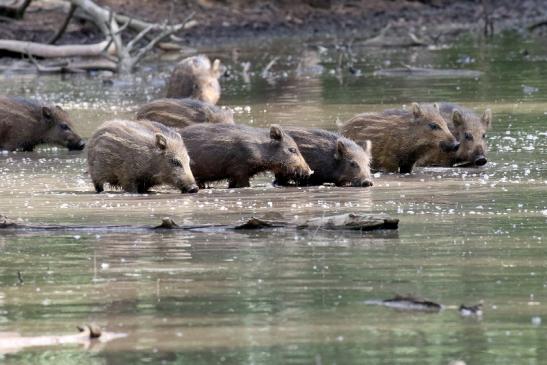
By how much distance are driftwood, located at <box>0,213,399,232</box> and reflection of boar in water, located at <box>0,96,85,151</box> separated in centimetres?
774

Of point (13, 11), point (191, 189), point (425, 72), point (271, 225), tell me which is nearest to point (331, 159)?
point (191, 189)

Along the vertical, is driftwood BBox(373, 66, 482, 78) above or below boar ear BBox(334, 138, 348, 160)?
below

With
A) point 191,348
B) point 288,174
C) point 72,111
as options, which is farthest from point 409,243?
point 72,111

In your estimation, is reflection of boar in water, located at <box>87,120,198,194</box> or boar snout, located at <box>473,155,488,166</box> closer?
reflection of boar in water, located at <box>87,120,198,194</box>

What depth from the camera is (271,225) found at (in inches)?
424

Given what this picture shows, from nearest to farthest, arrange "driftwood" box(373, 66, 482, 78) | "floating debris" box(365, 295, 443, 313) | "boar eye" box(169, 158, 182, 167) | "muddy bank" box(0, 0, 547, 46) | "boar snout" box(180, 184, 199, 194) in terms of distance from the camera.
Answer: "floating debris" box(365, 295, 443, 313) → "boar snout" box(180, 184, 199, 194) → "boar eye" box(169, 158, 182, 167) → "driftwood" box(373, 66, 482, 78) → "muddy bank" box(0, 0, 547, 46)

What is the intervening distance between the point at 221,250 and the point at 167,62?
24994 mm

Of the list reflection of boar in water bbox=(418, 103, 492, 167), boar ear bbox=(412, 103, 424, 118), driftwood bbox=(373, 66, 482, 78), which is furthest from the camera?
driftwood bbox=(373, 66, 482, 78)

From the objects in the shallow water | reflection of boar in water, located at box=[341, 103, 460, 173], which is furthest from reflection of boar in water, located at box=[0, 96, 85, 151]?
reflection of boar in water, located at box=[341, 103, 460, 173]

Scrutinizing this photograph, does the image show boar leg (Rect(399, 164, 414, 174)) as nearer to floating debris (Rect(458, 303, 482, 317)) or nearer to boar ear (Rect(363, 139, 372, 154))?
boar ear (Rect(363, 139, 372, 154))

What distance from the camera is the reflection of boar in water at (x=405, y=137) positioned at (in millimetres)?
15883

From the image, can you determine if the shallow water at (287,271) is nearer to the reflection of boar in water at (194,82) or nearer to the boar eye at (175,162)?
the boar eye at (175,162)

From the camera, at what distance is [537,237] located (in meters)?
10.3

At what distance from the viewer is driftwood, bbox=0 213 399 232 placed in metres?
10.6
